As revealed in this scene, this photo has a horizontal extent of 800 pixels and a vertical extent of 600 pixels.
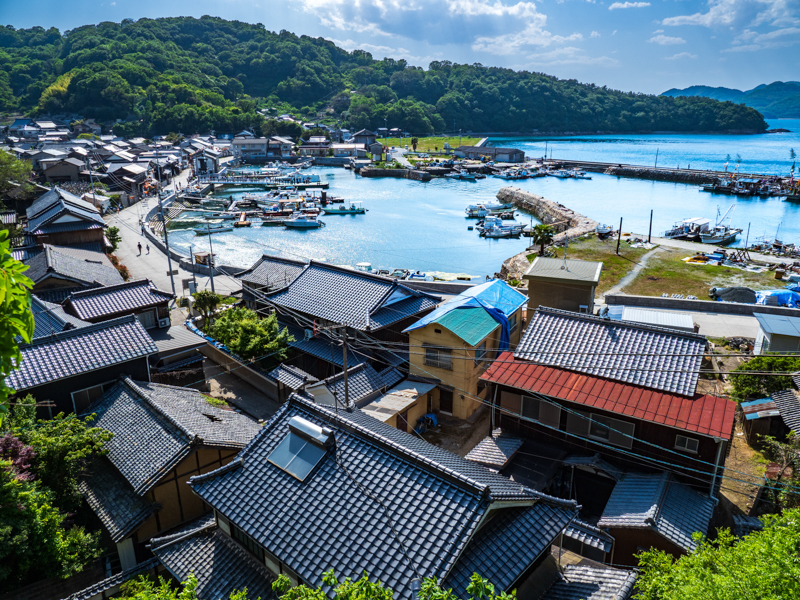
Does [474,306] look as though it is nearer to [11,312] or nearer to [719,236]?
[11,312]

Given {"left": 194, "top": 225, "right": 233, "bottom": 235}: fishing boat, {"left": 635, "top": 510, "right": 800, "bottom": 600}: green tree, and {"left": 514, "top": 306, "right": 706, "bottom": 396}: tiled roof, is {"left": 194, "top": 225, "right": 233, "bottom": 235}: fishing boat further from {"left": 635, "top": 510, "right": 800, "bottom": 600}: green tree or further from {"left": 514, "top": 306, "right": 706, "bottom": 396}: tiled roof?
{"left": 635, "top": 510, "right": 800, "bottom": 600}: green tree

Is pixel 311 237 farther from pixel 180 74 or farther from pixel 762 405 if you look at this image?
pixel 180 74

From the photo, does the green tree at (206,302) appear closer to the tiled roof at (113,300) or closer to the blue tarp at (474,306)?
the tiled roof at (113,300)

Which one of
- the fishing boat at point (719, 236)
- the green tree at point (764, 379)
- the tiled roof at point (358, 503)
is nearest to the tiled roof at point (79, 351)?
the tiled roof at point (358, 503)

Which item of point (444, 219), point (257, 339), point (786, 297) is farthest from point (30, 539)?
point (444, 219)

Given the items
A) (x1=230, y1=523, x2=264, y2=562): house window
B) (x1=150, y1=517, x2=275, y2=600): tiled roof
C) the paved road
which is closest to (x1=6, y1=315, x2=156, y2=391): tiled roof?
(x1=150, y1=517, x2=275, y2=600): tiled roof
